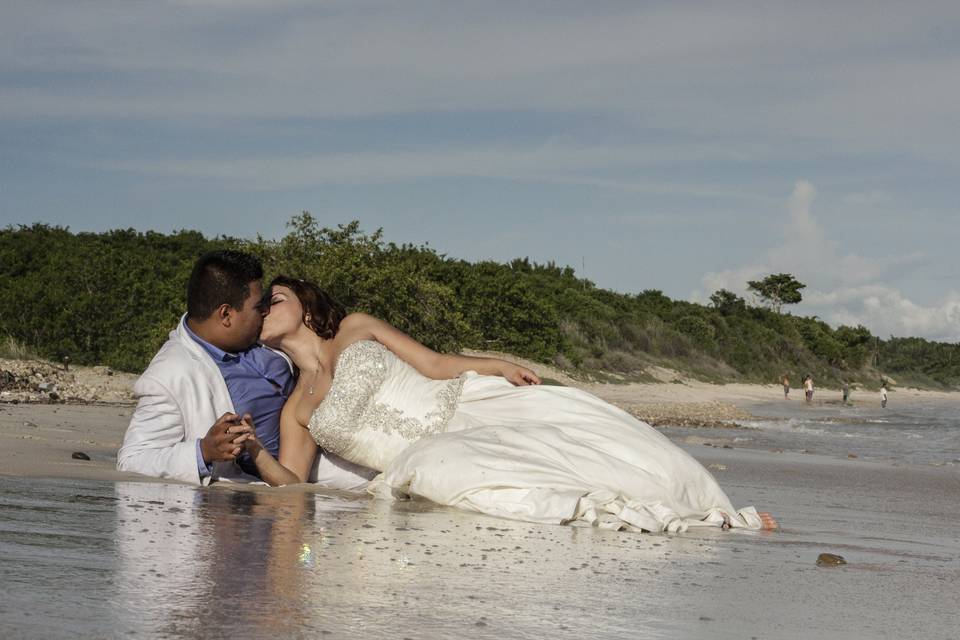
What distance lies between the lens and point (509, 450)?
5531 mm

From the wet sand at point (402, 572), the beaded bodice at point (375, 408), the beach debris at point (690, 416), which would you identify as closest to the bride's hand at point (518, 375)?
the beaded bodice at point (375, 408)

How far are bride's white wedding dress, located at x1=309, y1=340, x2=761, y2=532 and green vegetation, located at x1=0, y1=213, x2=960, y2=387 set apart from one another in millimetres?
13762

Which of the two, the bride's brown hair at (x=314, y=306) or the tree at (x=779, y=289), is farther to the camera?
the tree at (x=779, y=289)

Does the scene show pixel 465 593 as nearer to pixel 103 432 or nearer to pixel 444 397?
pixel 444 397

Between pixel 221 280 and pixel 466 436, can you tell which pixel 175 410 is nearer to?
pixel 221 280

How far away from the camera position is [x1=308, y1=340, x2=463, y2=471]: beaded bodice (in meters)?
5.95

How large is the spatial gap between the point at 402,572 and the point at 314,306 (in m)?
2.85

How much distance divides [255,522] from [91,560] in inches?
41.6

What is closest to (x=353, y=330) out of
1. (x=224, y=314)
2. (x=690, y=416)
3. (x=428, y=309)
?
(x=224, y=314)

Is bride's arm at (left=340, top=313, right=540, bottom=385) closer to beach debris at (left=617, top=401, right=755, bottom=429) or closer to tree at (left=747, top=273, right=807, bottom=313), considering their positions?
beach debris at (left=617, top=401, right=755, bottom=429)

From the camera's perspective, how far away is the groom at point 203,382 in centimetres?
546

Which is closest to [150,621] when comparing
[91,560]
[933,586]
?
[91,560]

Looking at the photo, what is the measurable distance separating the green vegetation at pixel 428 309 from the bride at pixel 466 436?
1361cm

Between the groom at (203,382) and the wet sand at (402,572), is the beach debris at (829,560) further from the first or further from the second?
the groom at (203,382)
